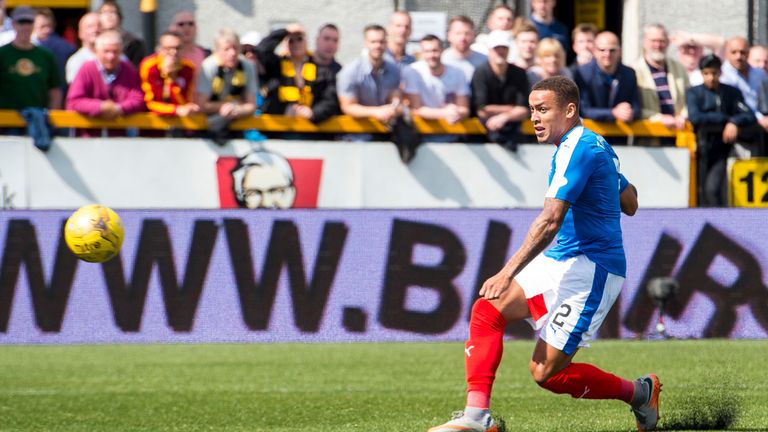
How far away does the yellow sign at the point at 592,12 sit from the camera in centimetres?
2141

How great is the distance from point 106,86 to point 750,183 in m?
6.62

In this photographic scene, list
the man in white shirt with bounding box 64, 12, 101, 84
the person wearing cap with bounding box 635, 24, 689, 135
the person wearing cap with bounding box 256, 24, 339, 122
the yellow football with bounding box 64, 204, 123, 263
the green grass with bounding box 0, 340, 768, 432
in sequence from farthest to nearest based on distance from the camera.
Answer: the person wearing cap with bounding box 635, 24, 689, 135, the man in white shirt with bounding box 64, 12, 101, 84, the person wearing cap with bounding box 256, 24, 339, 122, the yellow football with bounding box 64, 204, 123, 263, the green grass with bounding box 0, 340, 768, 432

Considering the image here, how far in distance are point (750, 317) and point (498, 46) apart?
3.58 metres

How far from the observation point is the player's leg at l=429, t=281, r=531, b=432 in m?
7.04

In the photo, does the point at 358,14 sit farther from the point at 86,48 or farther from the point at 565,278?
the point at 565,278

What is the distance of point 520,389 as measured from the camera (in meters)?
9.84

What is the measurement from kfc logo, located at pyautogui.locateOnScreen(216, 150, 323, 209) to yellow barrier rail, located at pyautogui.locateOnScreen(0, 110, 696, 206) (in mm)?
345

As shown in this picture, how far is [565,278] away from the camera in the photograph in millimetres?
7020

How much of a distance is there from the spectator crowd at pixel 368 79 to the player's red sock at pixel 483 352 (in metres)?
6.66

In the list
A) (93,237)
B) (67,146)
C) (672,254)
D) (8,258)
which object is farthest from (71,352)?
(672,254)

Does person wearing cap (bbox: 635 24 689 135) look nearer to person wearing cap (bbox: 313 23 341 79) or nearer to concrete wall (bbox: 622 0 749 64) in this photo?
person wearing cap (bbox: 313 23 341 79)

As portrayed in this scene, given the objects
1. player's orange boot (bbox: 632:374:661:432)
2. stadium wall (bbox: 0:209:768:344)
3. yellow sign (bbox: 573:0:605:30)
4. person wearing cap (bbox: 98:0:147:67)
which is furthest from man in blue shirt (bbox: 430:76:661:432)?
yellow sign (bbox: 573:0:605:30)

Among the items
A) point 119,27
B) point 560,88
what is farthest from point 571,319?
point 119,27

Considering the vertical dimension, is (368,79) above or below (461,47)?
below
